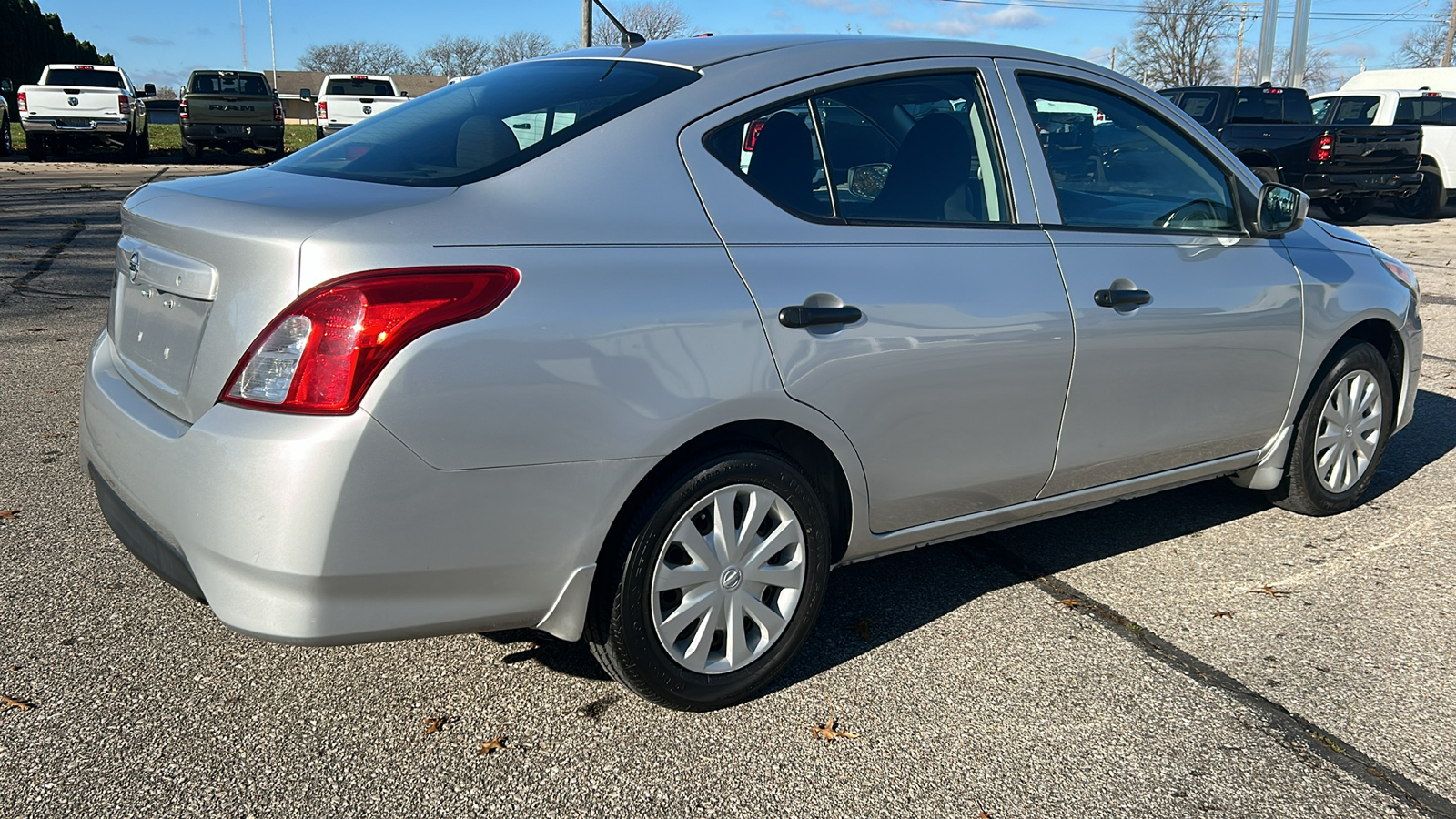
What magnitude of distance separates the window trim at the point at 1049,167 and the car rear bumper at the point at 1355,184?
14.0m

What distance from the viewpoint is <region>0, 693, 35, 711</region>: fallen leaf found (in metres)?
2.84

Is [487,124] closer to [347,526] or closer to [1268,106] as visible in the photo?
[347,526]

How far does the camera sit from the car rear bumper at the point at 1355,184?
649 inches

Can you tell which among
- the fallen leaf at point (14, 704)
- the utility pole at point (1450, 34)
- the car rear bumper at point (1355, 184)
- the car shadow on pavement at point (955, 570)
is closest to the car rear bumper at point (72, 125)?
the car rear bumper at point (1355, 184)

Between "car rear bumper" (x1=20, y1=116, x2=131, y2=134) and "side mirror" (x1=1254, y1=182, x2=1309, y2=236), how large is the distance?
2269 centimetres

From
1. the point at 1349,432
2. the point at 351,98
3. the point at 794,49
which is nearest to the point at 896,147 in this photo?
the point at 794,49

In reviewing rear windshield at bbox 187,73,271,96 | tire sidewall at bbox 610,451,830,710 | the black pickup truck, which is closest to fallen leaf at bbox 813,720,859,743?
tire sidewall at bbox 610,451,830,710

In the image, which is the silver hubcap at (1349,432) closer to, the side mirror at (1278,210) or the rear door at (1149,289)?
the rear door at (1149,289)

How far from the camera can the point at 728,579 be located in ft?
9.57

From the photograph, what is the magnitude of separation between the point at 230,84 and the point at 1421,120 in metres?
22.1

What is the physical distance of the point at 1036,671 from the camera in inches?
127

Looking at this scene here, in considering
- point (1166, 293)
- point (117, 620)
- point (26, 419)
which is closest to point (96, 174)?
point (26, 419)

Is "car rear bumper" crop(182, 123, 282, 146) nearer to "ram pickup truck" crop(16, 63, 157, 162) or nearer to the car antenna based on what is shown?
"ram pickup truck" crop(16, 63, 157, 162)

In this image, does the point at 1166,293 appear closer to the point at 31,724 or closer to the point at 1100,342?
the point at 1100,342
